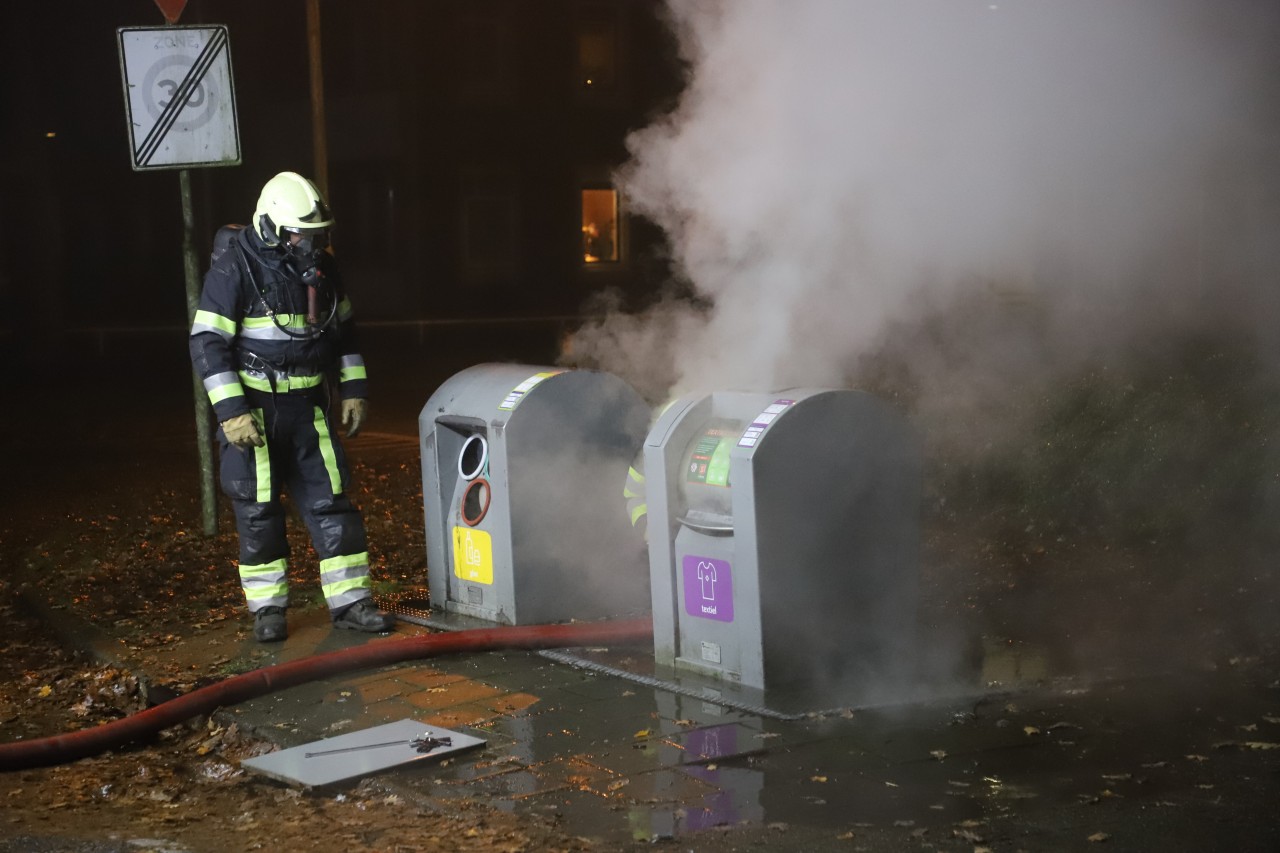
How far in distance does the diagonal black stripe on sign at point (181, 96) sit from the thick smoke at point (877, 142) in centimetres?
243

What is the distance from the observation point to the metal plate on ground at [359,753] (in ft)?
16.4

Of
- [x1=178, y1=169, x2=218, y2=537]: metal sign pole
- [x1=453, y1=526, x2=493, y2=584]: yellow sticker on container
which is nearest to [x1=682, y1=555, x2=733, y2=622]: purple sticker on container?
[x1=453, y1=526, x2=493, y2=584]: yellow sticker on container

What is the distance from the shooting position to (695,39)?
6.86 m

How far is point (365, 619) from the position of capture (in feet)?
23.1

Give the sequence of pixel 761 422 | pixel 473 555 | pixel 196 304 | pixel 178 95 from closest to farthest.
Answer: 1. pixel 761 422
2. pixel 473 555
3. pixel 178 95
4. pixel 196 304

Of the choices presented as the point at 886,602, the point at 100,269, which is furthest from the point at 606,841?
the point at 100,269

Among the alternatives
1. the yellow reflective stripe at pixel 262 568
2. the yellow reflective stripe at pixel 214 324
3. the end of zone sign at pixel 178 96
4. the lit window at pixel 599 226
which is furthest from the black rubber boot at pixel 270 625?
the lit window at pixel 599 226

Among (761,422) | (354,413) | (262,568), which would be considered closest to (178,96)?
(354,413)

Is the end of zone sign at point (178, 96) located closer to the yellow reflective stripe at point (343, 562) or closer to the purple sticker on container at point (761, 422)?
the yellow reflective stripe at point (343, 562)

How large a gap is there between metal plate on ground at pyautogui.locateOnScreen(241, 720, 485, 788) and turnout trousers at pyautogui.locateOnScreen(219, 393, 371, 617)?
5.58 ft

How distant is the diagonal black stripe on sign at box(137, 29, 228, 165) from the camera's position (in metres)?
8.27

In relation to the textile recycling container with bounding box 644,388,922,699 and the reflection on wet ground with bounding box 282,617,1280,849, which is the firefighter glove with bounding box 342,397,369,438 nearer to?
the reflection on wet ground with bounding box 282,617,1280,849

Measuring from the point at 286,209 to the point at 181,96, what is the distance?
6.70ft

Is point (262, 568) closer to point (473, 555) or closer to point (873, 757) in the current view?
point (473, 555)
